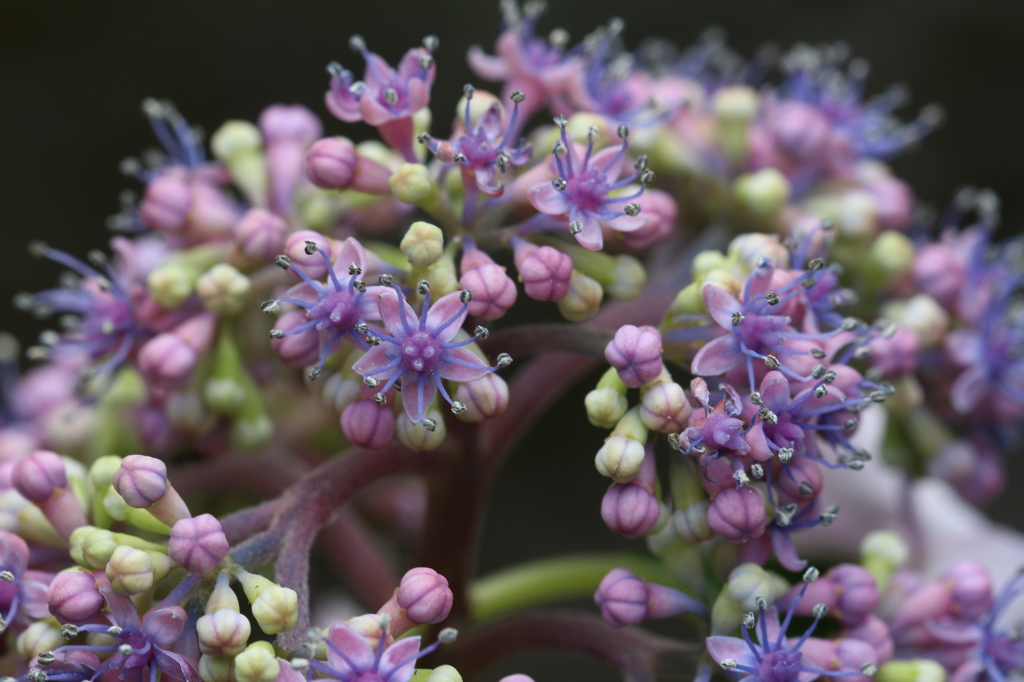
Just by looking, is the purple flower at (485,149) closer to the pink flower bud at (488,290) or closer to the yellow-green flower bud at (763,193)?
the pink flower bud at (488,290)

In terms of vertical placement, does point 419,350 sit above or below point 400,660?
above

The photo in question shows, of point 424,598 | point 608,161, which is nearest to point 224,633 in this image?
point 424,598

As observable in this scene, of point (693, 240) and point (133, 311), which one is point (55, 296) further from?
point (693, 240)

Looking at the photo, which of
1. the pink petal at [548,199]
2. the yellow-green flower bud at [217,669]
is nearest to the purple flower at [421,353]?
the pink petal at [548,199]

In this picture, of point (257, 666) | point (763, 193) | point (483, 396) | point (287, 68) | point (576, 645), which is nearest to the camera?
point (257, 666)

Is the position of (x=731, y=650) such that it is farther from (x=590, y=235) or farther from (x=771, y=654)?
(x=590, y=235)

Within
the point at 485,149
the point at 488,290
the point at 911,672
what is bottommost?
the point at 911,672

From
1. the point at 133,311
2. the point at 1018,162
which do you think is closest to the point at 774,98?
the point at 133,311

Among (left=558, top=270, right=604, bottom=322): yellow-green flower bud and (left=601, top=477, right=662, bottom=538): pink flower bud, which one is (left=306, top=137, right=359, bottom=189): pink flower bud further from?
(left=601, top=477, right=662, bottom=538): pink flower bud
